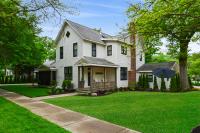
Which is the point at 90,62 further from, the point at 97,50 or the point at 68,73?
the point at 68,73

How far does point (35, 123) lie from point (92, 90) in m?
15.7

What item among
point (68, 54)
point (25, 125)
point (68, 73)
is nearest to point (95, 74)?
point (68, 73)

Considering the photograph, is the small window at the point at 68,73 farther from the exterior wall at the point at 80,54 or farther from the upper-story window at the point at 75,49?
the upper-story window at the point at 75,49

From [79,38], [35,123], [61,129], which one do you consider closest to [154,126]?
[61,129]

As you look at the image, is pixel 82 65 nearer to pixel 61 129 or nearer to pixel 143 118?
pixel 143 118

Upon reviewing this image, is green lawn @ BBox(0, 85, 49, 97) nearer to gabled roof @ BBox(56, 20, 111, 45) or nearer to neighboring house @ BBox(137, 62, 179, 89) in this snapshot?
gabled roof @ BBox(56, 20, 111, 45)

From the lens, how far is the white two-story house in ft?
91.3

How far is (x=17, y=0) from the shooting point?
13.2m

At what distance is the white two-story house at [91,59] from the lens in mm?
27828

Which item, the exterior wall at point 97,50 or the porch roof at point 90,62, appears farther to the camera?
the exterior wall at point 97,50

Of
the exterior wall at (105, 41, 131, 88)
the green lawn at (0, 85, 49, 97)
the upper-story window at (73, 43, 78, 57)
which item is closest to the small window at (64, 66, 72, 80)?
the upper-story window at (73, 43, 78, 57)

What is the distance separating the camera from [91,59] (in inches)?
1088

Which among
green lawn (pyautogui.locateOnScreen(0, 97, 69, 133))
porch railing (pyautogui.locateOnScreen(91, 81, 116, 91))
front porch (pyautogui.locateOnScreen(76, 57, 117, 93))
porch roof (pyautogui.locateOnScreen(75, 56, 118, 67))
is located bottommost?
green lawn (pyautogui.locateOnScreen(0, 97, 69, 133))

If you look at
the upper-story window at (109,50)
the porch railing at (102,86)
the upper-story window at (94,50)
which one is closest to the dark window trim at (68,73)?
the upper-story window at (94,50)
